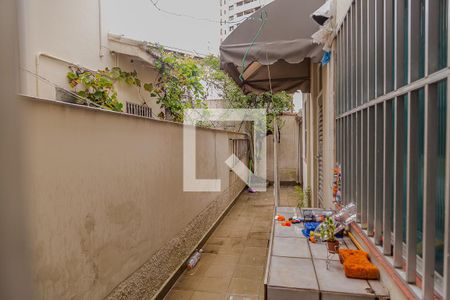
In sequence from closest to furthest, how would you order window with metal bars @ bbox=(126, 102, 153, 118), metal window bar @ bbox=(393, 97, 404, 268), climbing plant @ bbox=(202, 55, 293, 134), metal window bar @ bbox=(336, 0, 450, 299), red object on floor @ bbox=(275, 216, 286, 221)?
metal window bar @ bbox=(336, 0, 450, 299)
metal window bar @ bbox=(393, 97, 404, 268)
red object on floor @ bbox=(275, 216, 286, 221)
window with metal bars @ bbox=(126, 102, 153, 118)
climbing plant @ bbox=(202, 55, 293, 134)

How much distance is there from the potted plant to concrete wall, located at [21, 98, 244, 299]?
1.59m

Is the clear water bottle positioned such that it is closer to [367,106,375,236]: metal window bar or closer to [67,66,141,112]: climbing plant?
[67,66,141,112]: climbing plant

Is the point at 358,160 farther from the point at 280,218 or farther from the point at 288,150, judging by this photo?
the point at 288,150

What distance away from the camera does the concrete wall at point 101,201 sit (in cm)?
155

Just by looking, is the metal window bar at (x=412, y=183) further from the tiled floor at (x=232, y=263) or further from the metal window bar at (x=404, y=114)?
the tiled floor at (x=232, y=263)

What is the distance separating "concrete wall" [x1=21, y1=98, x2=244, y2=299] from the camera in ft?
5.08

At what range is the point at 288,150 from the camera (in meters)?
11.5

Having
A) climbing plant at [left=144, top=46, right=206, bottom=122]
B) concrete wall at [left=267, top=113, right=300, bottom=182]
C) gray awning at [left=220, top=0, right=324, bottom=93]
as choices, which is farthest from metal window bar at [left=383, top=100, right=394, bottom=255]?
concrete wall at [left=267, top=113, right=300, bottom=182]

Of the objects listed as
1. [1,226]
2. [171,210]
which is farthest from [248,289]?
[1,226]

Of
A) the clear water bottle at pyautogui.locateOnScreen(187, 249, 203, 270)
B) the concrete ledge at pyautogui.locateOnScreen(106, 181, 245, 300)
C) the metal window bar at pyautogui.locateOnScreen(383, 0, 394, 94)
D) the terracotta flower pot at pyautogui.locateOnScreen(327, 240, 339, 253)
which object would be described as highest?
the metal window bar at pyautogui.locateOnScreen(383, 0, 394, 94)

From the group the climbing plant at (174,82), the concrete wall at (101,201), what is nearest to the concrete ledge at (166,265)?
the concrete wall at (101,201)

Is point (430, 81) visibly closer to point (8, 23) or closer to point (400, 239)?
point (400, 239)

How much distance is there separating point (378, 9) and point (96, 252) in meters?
2.36

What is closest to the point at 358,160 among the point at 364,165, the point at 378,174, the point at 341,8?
the point at 364,165
